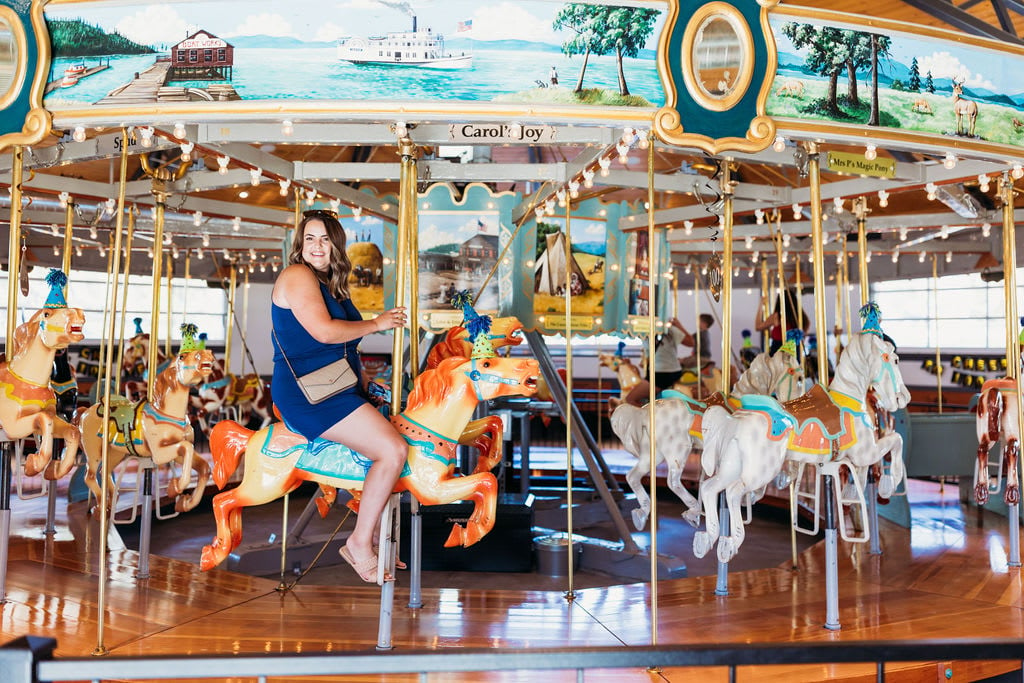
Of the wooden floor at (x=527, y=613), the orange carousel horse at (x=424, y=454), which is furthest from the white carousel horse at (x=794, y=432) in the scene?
the orange carousel horse at (x=424, y=454)

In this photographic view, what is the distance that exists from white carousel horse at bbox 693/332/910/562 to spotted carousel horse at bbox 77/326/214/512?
301 cm

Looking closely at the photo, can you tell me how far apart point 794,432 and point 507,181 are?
2358 millimetres

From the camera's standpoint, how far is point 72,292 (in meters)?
14.9

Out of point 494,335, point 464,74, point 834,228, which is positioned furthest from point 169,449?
point 834,228

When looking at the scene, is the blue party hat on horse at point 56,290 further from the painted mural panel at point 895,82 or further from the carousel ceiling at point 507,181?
the painted mural panel at point 895,82

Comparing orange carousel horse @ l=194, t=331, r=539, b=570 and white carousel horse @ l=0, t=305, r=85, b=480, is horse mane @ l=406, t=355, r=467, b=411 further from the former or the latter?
white carousel horse @ l=0, t=305, r=85, b=480

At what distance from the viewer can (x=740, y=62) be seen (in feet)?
11.2

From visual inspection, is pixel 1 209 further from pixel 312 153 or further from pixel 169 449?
pixel 169 449

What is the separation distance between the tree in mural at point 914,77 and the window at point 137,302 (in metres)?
12.4

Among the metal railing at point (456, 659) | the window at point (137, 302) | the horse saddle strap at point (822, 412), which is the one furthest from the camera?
the window at point (137, 302)

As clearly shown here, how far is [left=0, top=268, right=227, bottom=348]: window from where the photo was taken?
14547 millimetres

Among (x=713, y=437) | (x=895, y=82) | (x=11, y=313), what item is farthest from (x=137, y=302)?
(x=895, y=82)

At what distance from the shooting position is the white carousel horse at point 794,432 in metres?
4.14

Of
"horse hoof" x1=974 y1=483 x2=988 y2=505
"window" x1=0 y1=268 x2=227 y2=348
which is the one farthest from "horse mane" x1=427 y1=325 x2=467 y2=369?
"window" x1=0 y1=268 x2=227 y2=348
